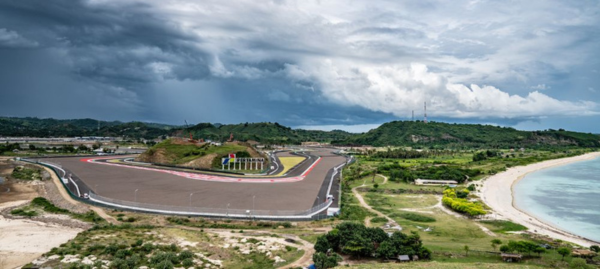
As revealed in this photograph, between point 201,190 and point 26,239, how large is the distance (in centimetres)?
3175

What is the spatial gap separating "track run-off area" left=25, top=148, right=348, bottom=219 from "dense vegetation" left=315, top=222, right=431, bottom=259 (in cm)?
1454

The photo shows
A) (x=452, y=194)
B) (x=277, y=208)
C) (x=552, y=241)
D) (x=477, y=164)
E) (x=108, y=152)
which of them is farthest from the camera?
(x=108, y=152)

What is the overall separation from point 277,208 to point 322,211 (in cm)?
728

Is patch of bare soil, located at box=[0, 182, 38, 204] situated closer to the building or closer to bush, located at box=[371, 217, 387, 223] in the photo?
bush, located at box=[371, 217, 387, 223]

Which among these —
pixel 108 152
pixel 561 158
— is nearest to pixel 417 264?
pixel 108 152

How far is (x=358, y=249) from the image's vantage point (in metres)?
33.7

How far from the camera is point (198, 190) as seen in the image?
69.0m

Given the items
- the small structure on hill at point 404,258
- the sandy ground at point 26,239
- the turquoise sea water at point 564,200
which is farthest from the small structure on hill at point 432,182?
the sandy ground at point 26,239

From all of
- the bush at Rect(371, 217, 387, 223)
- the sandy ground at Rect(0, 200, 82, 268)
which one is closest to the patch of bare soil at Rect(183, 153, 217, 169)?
the sandy ground at Rect(0, 200, 82, 268)

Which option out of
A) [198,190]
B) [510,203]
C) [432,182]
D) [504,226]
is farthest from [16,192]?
[510,203]

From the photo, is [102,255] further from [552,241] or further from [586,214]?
[586,214]

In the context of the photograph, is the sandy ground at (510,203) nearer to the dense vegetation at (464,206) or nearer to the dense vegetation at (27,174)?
the dense vegetation at (464,206)

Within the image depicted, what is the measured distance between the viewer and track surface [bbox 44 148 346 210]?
59.2 metres

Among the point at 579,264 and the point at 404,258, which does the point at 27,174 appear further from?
the point at 579,264
